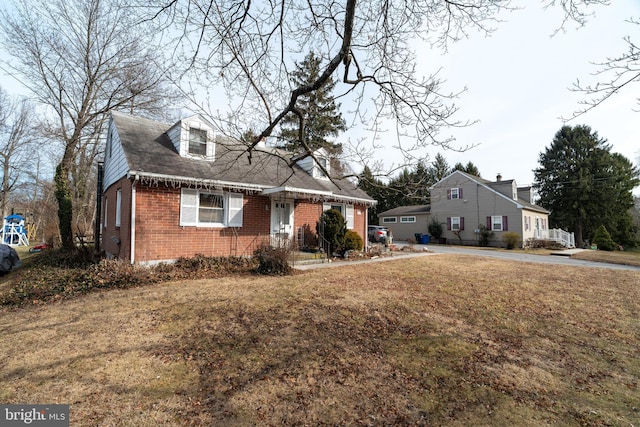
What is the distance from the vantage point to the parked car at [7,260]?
10938mm

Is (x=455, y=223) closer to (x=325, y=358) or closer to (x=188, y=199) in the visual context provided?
(x=188, y=199)

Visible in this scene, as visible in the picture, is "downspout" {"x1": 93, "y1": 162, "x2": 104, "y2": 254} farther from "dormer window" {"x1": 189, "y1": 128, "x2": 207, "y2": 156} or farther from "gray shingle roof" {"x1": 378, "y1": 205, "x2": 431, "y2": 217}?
"gray shingle roof" {"x1": 378, "y1": 205, "x2": 431, "y2": 217}

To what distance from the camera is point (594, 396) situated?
125 inches

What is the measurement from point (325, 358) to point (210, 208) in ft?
28.1

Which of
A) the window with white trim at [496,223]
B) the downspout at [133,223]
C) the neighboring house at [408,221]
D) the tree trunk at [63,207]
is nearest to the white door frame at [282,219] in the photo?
the downspout at [133,223]

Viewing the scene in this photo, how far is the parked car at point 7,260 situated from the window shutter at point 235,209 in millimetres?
8624

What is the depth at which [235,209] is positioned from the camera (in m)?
11.6

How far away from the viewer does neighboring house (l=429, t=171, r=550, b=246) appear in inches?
954

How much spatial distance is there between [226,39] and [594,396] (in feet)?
22.6

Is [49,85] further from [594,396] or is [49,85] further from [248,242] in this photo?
[594,396]

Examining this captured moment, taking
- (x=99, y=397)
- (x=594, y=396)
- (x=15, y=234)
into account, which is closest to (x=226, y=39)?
(x=99, y=397)

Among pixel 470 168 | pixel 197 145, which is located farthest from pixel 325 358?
pixel 470 168

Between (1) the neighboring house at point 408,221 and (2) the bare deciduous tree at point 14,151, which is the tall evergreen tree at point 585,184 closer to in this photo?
(1) the neighboring house at point 408,221

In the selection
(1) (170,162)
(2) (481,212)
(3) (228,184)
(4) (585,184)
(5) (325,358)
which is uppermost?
(4) (585,184)
